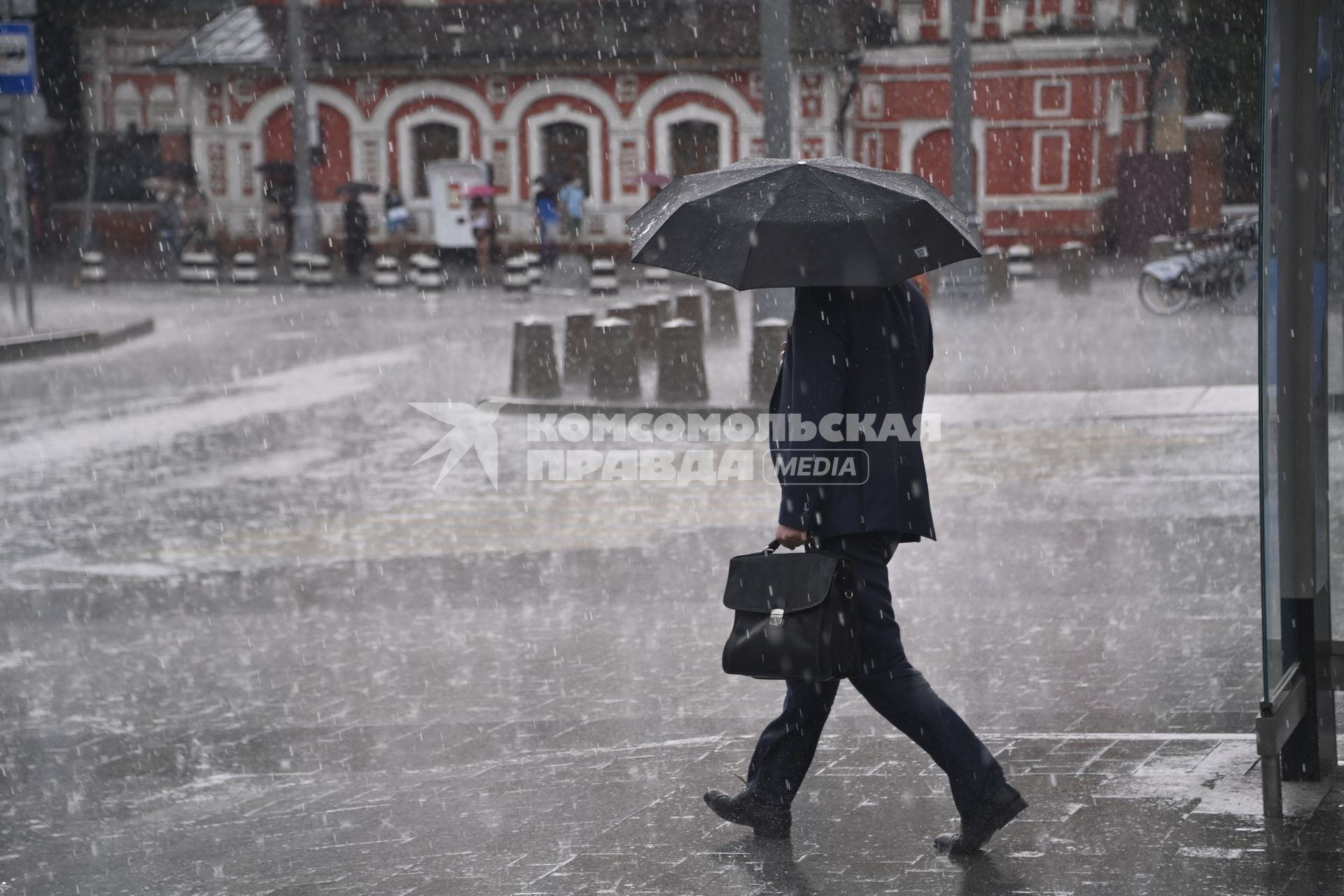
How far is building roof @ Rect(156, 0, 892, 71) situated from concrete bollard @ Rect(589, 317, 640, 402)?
24.3 m

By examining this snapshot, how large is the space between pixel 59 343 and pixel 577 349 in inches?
313

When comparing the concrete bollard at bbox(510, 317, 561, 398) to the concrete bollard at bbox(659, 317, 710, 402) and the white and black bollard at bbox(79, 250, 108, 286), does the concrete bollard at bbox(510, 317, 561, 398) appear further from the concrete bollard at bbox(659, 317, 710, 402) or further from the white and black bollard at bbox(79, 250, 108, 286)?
the white and black bollard at bbox(79, 250, 108, 286)

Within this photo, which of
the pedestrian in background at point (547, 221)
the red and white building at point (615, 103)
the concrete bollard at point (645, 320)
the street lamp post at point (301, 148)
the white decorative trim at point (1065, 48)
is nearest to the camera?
the concrete bollard at point (645, 320)

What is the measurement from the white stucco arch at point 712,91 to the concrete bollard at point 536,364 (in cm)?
2393

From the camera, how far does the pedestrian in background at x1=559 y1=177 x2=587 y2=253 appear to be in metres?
36.7

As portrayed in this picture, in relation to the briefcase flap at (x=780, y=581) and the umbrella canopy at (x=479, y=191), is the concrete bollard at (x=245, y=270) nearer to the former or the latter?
the umbrella canopy at (x=479, y=191)

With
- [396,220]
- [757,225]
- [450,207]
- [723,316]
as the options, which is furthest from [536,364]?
[396,220]

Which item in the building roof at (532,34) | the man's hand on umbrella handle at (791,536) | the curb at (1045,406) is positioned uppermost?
the building roof at (532,34)

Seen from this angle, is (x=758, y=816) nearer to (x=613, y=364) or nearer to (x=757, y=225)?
(x=757, y=225)

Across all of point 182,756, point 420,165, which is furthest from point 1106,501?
point 420,165

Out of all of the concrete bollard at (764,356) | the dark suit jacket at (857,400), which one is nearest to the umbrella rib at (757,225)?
the dark suit jacket at (857,400)

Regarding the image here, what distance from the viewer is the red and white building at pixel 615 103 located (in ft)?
122

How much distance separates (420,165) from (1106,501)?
3121 cm

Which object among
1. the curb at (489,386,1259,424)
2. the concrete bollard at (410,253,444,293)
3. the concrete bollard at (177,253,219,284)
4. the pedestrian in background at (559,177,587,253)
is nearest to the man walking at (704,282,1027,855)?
the curb at (489,386,1259,424)
